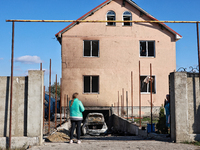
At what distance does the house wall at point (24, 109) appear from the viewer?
7930mm

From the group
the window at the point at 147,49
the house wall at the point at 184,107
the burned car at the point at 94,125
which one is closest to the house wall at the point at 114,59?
the window at the point at 147,49

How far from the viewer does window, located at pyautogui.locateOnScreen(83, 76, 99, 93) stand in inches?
851

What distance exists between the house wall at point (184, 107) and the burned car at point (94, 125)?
30.4ft

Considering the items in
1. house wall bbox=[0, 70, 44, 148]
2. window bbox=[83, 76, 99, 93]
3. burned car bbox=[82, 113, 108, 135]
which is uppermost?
window bbox=[83, 76, 99, 93]

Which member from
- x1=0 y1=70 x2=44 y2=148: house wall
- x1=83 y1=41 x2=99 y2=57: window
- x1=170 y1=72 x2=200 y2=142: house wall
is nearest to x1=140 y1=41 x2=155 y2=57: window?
x1=83 y1=41 x2=99 y2=57: window

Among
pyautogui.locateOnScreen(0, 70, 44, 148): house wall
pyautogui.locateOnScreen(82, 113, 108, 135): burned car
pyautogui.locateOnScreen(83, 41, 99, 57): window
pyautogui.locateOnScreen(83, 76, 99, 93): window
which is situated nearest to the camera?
pyautogui.locateOnScreen(0, 70, 44, 148): house wall

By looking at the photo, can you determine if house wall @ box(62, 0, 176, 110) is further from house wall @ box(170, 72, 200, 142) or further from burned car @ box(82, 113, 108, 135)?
house wall @ box(170, 72, 200, 142)

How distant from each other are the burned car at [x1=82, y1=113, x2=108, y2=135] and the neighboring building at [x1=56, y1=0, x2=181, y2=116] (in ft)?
10.3

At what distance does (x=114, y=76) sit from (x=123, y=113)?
10.2ft

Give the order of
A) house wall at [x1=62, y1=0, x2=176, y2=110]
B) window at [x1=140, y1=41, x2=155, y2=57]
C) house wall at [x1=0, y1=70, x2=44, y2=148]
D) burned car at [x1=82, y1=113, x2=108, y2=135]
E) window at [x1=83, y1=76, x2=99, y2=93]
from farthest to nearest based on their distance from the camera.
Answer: window at [x1=140, y1=41, x2=155, y2=57]
window at [x1=83, y1=76, x2=99, y2=93]
house wall at [x1=62, y1=0, x2=176, y2=110]
burned car at [x1=82, y1=113, x2=108, y2=135]
house wall at [x1=0, y1=70, x2=44, y2=148]

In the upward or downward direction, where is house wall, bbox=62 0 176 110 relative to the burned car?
upward

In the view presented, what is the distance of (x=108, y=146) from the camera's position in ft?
25.5

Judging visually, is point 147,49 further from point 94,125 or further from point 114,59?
point 94,125

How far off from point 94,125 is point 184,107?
424 inches
